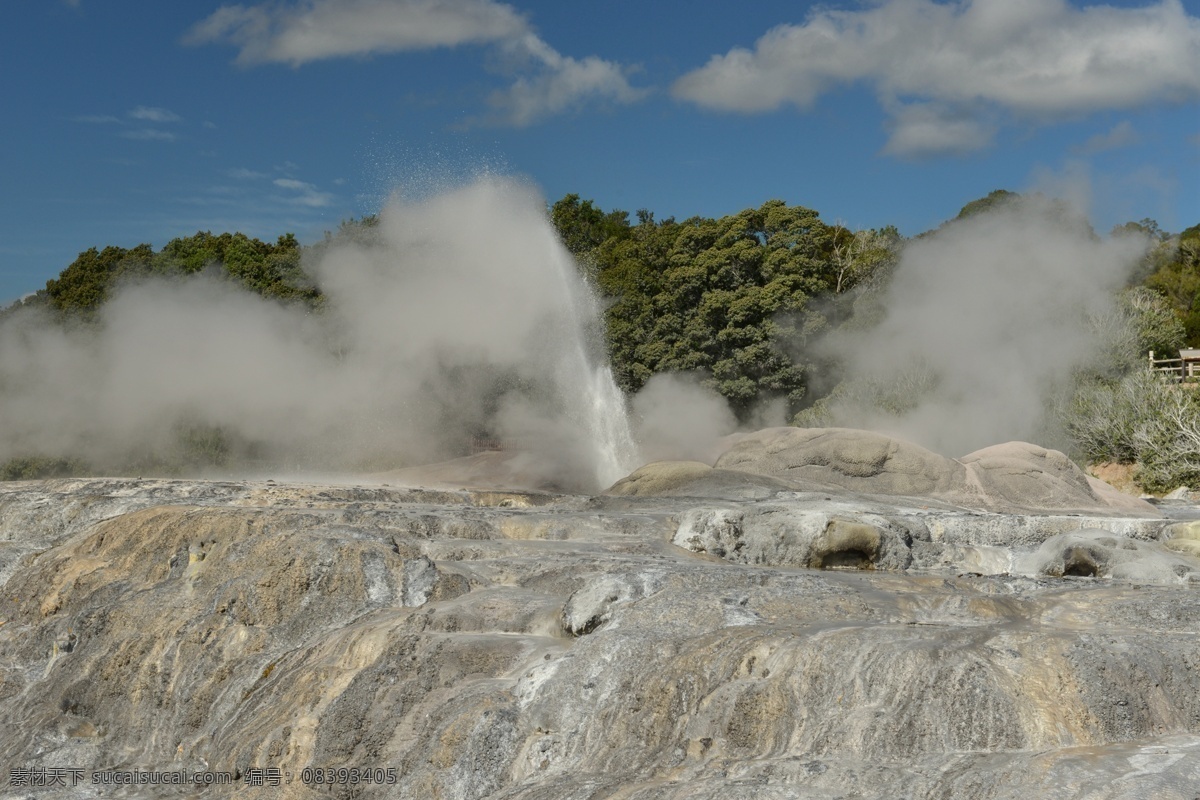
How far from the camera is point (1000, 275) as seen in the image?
3300 cm

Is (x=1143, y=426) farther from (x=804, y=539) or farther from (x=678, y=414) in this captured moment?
(x=804, y=539)

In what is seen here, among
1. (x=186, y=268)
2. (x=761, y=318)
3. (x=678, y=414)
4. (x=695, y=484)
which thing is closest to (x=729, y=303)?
(x=761, y=318)

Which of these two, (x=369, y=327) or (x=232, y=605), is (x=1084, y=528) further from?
(x=369, y=327)

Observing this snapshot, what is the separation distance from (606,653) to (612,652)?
5cm

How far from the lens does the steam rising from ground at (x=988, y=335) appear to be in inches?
1232

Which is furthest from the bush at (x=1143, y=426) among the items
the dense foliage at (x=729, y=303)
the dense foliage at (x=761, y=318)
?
the dense foliage at (x=729, y=303)

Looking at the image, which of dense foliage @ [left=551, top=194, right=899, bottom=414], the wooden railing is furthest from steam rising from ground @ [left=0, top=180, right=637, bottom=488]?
the wooden railing

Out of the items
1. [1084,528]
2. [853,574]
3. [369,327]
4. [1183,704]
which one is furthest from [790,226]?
[1183,704]

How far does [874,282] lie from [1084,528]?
21.7 m

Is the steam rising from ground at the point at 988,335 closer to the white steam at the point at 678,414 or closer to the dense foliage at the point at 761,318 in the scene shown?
the dense foliage at the point at 761,318

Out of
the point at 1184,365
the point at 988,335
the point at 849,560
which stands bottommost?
the point at 849,560

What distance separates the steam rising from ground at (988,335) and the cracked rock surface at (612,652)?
14.5m

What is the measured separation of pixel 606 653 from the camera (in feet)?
32.0

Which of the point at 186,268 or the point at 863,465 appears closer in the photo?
the point at 863,465
